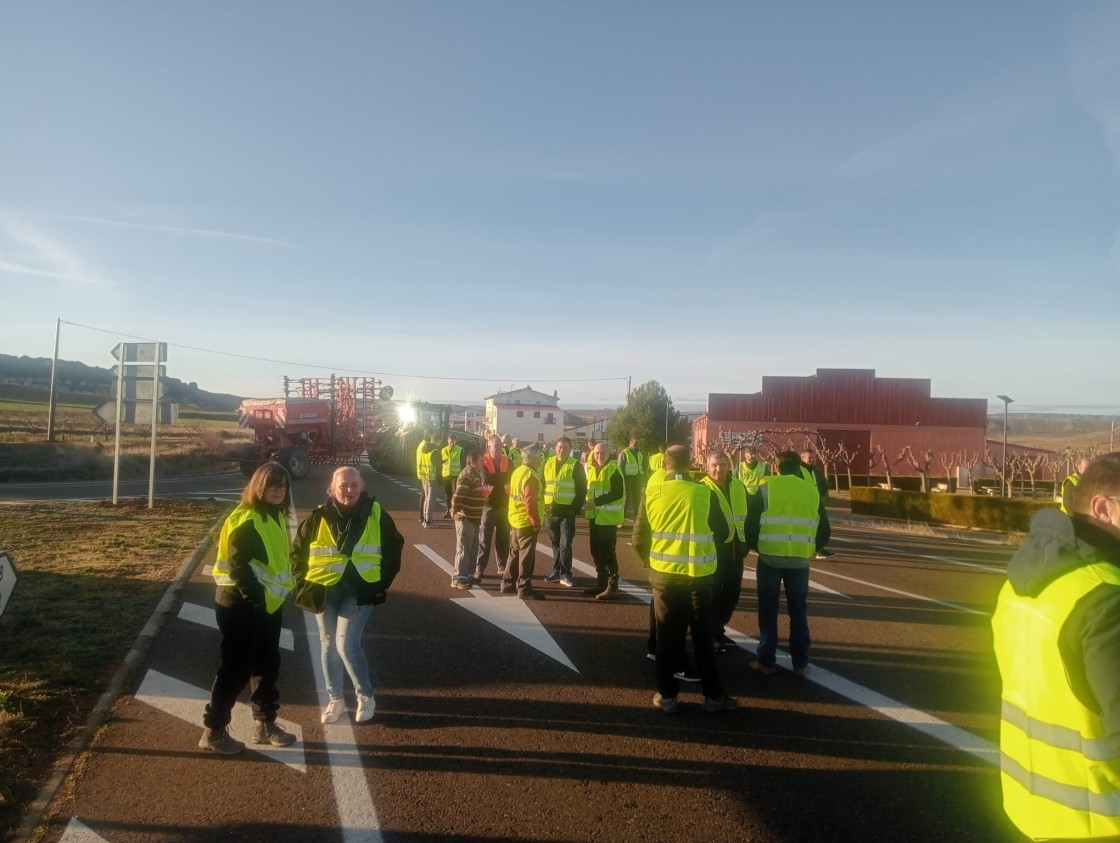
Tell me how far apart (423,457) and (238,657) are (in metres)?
11.1

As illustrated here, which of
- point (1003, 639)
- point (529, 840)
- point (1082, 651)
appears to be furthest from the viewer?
point (529, 840)

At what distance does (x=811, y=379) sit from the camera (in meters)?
51.8

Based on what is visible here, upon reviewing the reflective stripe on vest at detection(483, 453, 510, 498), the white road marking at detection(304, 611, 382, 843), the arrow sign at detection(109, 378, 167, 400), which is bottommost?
the white road marking at detection(304, 611, 382, 843)

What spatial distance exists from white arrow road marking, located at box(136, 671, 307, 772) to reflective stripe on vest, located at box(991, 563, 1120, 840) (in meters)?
3.99

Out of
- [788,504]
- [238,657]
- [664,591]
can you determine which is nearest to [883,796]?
[664,591]

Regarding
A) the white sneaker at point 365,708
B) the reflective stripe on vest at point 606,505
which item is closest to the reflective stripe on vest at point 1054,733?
the white sneaker at point 365,708

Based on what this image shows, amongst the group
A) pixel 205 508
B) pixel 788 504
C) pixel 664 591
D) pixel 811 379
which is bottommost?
pixel 205 508

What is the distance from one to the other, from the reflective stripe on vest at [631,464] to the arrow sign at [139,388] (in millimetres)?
9668

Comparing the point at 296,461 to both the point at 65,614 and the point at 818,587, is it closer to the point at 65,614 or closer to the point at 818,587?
the point at 65,614

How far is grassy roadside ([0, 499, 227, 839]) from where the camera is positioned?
495cm

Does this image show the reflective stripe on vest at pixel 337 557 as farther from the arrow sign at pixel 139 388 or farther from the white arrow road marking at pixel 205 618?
the arrow sign at pixel 139 388

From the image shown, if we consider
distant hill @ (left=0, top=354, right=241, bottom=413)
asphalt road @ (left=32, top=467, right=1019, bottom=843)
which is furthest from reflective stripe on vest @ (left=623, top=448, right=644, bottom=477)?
distant hill @ (left=0, top=354, right=241, bottom=413)

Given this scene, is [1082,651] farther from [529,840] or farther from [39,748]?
[39,748]

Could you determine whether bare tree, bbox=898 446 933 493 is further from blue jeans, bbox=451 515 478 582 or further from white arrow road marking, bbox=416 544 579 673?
white arrow road marking, bbox=416 544 579 673
